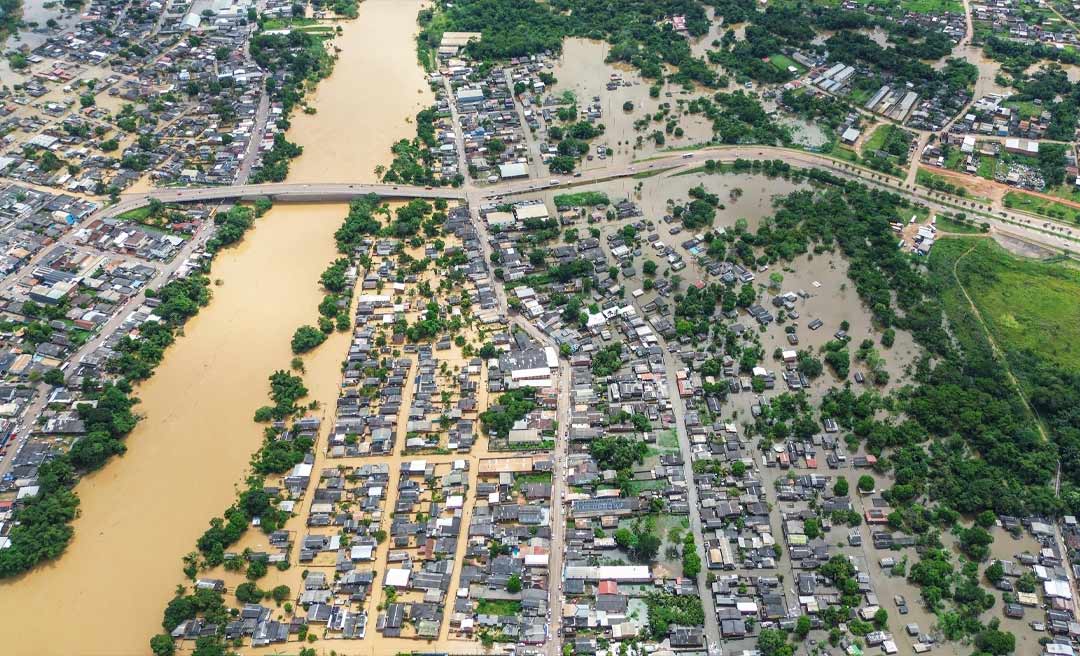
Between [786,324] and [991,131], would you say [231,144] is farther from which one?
[991,131]

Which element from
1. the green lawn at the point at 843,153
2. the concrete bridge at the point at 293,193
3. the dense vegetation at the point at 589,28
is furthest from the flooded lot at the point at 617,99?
the concrete bridge at the point at 293,193

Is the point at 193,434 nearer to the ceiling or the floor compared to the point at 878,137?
nearer to the floor

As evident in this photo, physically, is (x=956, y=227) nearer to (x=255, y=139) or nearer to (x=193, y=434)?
(x=193, y=434)

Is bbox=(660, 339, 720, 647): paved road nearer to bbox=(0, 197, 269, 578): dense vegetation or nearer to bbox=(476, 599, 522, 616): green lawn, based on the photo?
bbox=(476, 599, 522, 616): green lawn

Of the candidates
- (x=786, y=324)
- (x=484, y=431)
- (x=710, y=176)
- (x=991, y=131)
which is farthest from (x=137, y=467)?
(x=991, y=131)

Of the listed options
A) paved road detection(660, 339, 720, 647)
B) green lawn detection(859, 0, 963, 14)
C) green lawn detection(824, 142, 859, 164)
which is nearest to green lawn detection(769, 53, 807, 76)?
green lawn detection(824, 142, 859, 164)

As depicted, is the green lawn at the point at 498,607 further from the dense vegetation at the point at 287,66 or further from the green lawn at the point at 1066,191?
the green lawn at the point at 1066,191

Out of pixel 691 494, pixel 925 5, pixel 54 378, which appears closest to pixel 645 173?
pixel 691 494
